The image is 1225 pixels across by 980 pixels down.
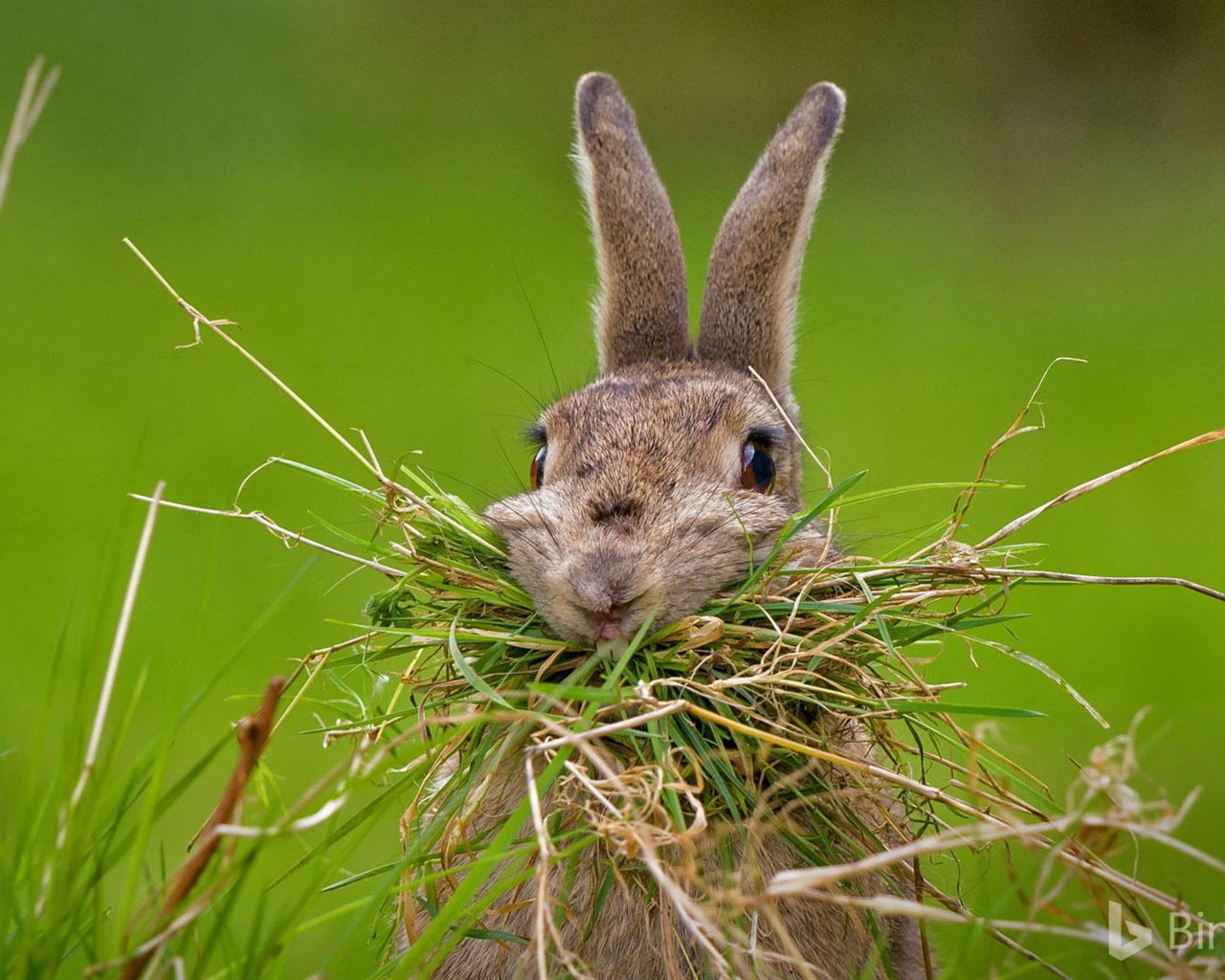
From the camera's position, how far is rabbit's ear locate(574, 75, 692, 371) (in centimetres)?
293

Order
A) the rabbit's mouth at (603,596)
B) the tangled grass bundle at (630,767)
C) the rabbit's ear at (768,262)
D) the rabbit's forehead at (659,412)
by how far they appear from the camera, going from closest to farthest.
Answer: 1. the tangled grass bundle at (630,767)
2. the rabbit's mouth at (603,596)
3. the rabbit's forehead at (659,412)
4. the rabbit's ear at (768,262)

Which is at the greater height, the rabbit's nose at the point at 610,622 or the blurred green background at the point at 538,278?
A: the blurred green background at the point at 538,278

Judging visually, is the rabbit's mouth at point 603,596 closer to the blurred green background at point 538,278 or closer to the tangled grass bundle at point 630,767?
the tangled grass bundle at point 630,767

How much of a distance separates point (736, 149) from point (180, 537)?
3.67 m

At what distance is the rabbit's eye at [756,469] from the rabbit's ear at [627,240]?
0.48 meters

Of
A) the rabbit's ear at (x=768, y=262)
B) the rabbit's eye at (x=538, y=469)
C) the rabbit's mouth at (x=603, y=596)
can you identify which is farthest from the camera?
the rabbit's ear at (x=768, y=262)

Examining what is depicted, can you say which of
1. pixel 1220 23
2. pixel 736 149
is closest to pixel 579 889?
pixel 736 149

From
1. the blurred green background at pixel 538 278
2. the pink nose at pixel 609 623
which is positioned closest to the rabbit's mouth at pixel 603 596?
the pink nose at pixel 609 623

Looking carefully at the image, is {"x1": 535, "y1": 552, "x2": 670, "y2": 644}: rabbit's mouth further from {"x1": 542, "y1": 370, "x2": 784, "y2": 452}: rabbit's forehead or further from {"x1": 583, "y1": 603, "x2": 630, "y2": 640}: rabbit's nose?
{"x1": 542, "y1": 370, "x2": 784, "y2": 452}: rabbit's forehead

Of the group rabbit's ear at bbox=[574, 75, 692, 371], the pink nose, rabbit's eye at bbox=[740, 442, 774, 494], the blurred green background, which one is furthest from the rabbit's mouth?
the blurred green background

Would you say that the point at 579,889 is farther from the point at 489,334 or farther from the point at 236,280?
the point at 236,280

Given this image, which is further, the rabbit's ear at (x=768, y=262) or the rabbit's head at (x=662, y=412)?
the rabbit's ear at (x=768, y=262)

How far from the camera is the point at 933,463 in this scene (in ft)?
16.8

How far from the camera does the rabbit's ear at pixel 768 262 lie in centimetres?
290
